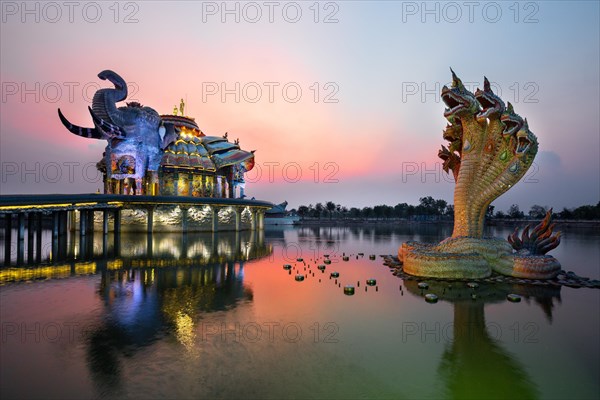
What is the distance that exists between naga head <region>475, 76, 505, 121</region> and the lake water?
837 cm

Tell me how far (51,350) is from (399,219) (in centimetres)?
14499

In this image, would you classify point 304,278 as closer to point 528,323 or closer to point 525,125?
point 528,323

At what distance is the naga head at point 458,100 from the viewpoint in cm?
1688

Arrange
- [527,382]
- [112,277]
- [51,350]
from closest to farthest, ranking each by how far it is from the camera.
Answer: [527,382] < [51,350] < [112,277]

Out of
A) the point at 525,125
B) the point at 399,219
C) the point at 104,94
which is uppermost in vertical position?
the point at 104,94

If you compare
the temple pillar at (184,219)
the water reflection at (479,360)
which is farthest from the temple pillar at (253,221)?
the water reflection at (479,360)

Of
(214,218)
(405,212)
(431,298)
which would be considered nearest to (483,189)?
(431,298)

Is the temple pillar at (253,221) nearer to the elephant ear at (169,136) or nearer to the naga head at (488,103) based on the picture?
the elephant ear at (169,136)

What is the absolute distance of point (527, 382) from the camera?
6.48 m

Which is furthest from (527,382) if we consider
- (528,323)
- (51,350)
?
(51,350)

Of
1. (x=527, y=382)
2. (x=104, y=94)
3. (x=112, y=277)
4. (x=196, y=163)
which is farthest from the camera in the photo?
(x=196, y=163)

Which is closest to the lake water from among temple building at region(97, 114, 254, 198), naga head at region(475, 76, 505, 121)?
naga head at region(475, 76, 505, 121)

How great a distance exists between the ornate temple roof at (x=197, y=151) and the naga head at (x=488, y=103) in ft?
115

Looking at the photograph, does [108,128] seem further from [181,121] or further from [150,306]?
[150,306]
